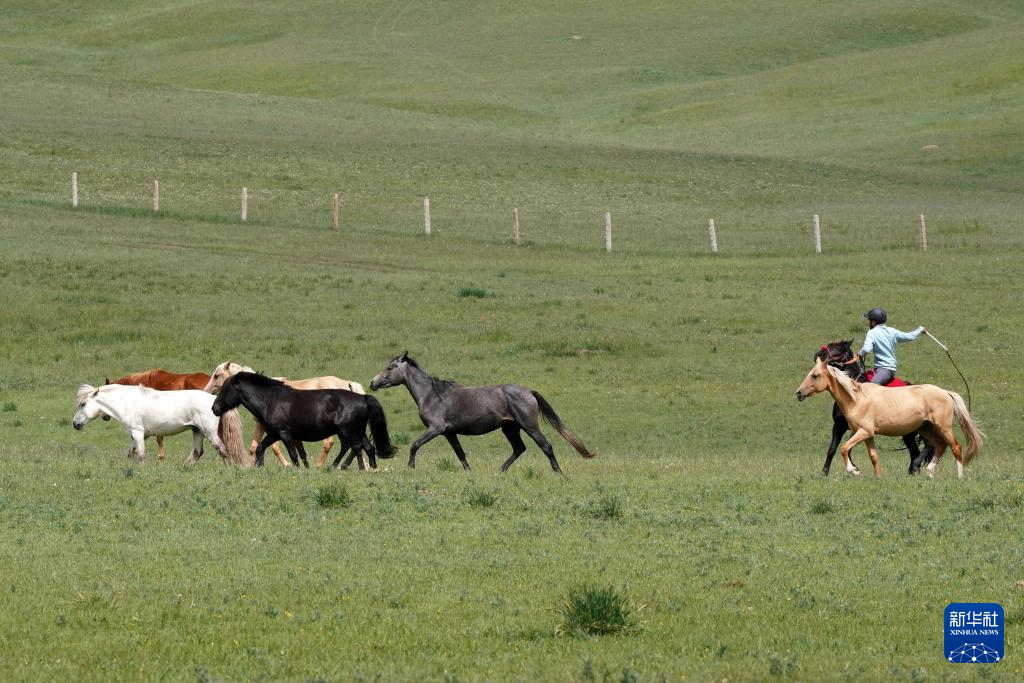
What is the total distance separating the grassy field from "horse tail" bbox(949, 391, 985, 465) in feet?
4.55

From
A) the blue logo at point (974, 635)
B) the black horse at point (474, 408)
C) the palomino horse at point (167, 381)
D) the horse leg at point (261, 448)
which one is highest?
the palomino horse at point (167, 381)

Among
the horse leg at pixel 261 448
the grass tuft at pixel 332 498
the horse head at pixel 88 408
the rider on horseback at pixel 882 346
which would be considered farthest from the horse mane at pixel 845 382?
the horse head at pixel 88 408

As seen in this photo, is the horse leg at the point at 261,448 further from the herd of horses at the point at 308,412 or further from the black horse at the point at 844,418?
the black horse at the point at 844,418

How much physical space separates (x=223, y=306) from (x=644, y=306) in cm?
1149

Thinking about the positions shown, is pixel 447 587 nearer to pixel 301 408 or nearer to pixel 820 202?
pixel 301 408

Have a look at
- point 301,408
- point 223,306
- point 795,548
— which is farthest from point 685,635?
point 223,306

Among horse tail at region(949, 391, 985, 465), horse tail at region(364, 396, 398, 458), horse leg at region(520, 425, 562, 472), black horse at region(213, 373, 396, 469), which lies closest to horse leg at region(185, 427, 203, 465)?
black horse at region(213, 373, 396, 469)

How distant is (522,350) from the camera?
3450 cm

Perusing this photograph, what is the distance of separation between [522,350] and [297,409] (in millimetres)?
15075

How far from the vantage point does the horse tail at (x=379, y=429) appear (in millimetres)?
20188

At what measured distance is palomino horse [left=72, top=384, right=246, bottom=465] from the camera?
20141 mm

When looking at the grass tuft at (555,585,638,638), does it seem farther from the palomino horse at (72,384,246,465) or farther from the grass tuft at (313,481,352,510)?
the palomino horse at (72,384,246,465)

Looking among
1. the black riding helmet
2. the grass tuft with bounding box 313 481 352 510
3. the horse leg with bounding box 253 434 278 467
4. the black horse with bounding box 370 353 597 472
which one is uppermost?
the black riding helmet

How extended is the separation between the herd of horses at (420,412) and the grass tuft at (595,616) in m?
8.29
